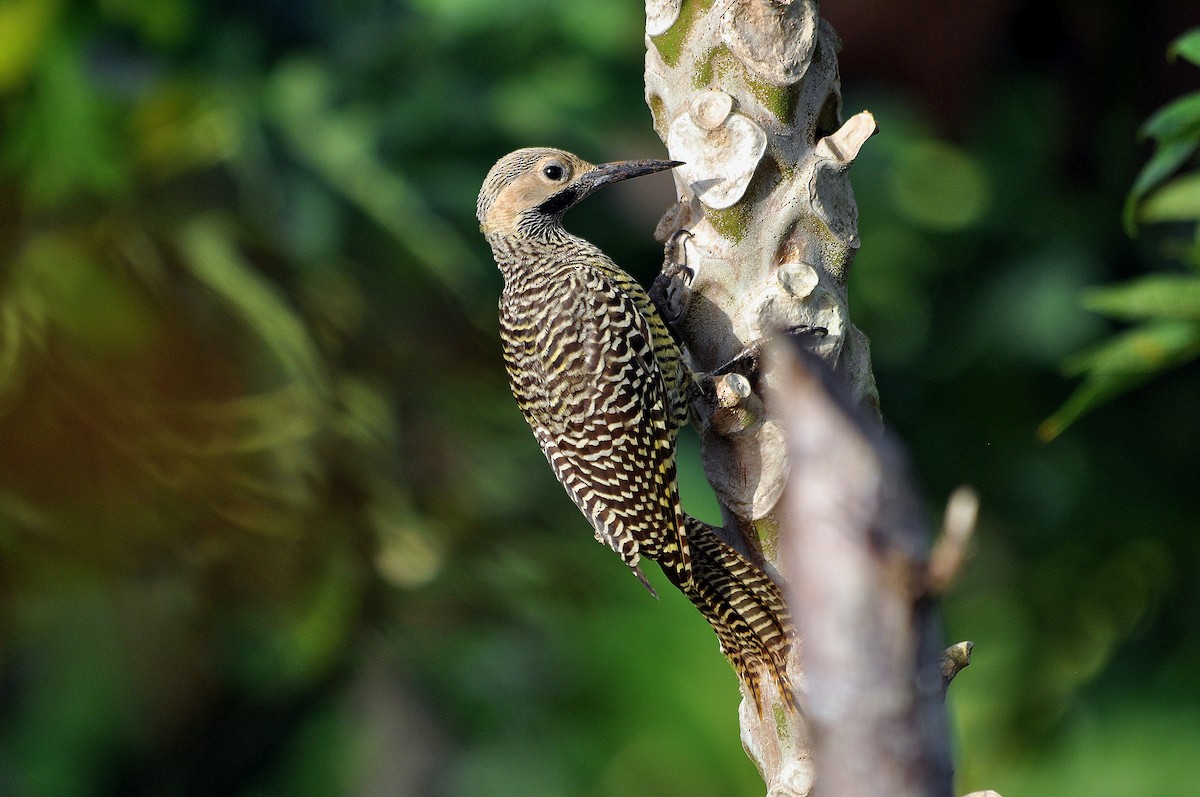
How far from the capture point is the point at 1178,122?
211cm

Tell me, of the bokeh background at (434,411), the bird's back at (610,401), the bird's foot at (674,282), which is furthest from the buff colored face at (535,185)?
the bokeh background at (434,411)

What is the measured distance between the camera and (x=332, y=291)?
482 centimetres

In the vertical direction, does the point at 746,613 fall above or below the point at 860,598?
above

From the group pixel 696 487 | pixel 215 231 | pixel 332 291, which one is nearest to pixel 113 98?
pixel 215 231

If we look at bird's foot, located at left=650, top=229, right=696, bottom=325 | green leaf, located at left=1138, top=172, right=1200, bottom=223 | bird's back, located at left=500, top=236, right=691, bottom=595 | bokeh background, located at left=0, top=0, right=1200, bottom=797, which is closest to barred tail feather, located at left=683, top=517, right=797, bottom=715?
bird's back, located at left=500, top=236, right=691, bottom=595

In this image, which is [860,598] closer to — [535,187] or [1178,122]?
[1178,122]

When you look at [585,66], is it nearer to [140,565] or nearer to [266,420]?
[266,420]

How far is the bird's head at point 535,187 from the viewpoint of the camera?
2926 millimetres

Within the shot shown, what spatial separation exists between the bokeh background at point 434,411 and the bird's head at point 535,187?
1.81 m

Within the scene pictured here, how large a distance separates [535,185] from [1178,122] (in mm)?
1392

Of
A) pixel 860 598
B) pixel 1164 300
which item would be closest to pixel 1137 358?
pixel 1164 300

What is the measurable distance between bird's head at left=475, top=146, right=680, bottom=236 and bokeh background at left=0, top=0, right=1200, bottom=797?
1.81m

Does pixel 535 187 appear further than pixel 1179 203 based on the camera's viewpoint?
Yes

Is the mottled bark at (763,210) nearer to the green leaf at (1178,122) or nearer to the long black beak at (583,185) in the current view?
the green leaf at (1178,122)
